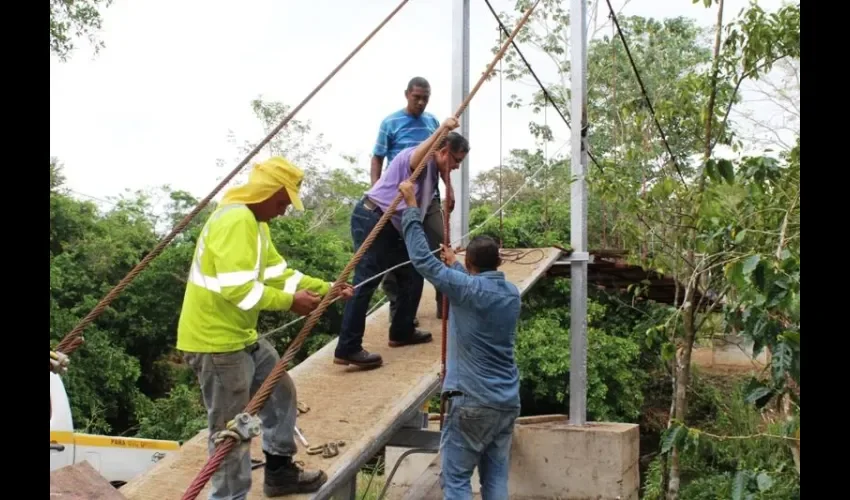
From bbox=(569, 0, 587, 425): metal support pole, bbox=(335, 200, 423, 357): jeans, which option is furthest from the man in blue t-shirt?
bbox=(569, 0, 587, 425): metal support pole

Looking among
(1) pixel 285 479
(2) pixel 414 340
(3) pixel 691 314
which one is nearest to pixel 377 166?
(2) pixel 414 340

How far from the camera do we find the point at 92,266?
13758 mm

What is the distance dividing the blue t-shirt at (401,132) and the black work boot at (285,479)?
8.09ft

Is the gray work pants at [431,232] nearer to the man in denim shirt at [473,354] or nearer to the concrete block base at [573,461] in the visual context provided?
the man in denim shirt at [473,354]

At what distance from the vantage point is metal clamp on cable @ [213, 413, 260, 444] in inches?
120

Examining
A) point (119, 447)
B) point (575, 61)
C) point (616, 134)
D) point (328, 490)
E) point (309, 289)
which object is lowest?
point (119, 447)

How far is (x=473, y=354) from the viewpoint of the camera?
412 cm

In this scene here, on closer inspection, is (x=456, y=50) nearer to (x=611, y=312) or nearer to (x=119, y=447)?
(x=119, y=447)

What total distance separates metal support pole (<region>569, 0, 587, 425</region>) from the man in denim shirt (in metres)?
2.86

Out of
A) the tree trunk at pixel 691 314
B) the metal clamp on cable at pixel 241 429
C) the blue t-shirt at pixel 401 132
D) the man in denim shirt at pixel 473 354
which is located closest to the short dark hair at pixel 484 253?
the man in denim shirt at pixel 473 354

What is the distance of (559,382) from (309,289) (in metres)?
8.85
